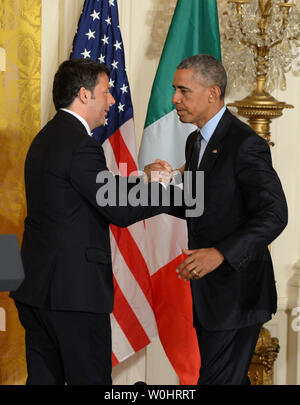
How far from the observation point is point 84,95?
2928 mm

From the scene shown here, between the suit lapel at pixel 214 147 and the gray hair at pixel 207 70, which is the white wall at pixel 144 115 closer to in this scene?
the gray hair at pixel 207 70

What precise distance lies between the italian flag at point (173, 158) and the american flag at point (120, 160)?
97 mm

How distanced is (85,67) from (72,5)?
1.21 meters

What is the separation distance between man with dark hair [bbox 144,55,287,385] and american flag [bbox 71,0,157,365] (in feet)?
2.94

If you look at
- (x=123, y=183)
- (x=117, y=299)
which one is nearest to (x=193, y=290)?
(x=123, y=183)

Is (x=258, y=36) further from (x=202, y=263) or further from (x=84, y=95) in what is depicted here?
(x=202, y=263)

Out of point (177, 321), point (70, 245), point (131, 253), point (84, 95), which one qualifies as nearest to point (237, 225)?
point (70, 245)

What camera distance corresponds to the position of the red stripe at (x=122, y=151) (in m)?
3.88

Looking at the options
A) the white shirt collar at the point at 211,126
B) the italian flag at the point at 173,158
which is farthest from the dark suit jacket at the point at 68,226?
the italian flag at the point at 173,158

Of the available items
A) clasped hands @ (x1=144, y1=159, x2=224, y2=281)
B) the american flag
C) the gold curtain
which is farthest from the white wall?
clasped hands @ (x1=144, y1=159, x2=224, y2=281)

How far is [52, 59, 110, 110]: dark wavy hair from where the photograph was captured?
9.56 ft

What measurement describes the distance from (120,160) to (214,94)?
1.02 m

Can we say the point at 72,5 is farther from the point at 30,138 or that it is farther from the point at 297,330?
the point at 297,330

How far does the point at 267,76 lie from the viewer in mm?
4082
